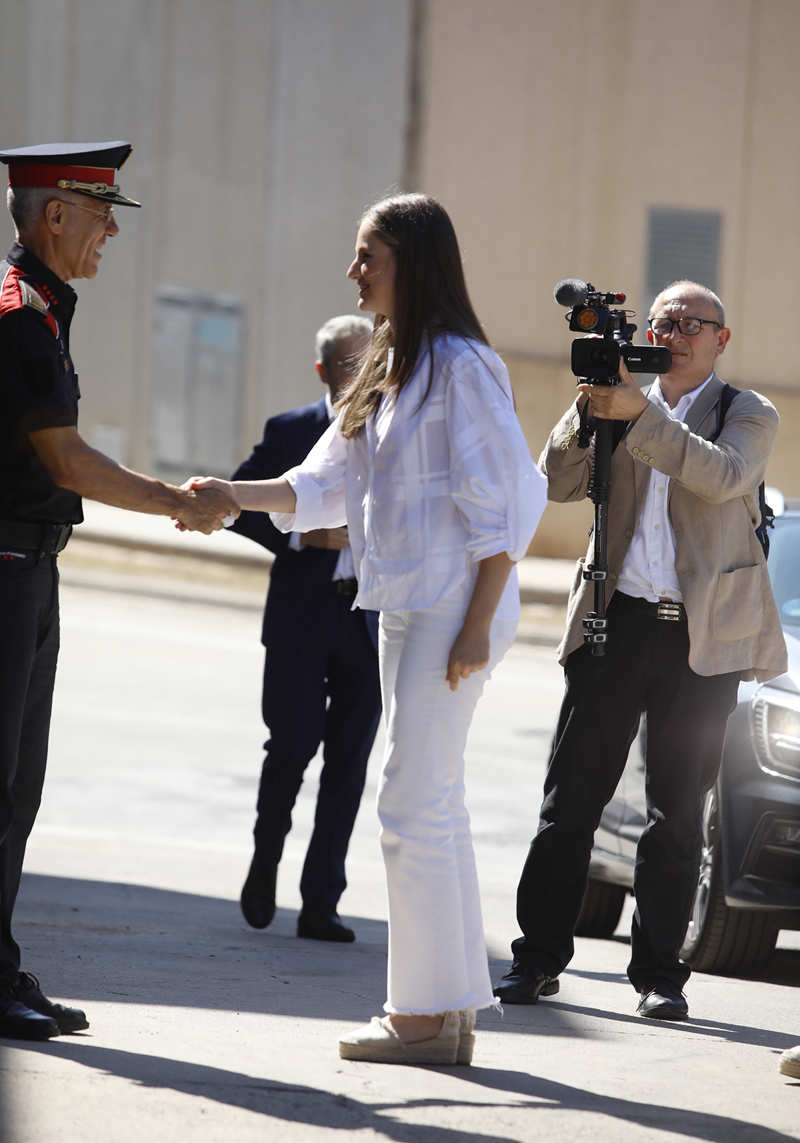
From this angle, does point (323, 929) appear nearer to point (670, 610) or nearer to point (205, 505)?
point (670, 610)

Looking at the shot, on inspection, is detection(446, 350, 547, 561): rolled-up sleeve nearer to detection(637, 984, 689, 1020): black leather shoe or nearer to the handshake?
the handshake

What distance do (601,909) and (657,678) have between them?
2.15 metres

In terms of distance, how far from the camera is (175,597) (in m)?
20.4

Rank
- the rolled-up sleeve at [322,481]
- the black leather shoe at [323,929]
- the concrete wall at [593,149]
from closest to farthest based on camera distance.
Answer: the rolled-up sleeve at [322,481], the black leather shoe at [323,929], the concrete wall at [593,149]

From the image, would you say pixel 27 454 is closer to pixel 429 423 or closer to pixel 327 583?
pixel 429 423

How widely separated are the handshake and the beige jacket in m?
1.11

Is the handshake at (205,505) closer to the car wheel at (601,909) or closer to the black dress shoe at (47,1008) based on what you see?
the black dress shoe at (47,1008)

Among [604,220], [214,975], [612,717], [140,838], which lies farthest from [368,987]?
[604,220]

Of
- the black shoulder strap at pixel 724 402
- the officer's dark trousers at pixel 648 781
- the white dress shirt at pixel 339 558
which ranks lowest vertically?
the officer's dark trousers at pixel 648 781

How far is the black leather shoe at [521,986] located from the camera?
5.20 m

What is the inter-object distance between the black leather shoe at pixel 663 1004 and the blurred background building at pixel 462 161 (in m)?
18.0

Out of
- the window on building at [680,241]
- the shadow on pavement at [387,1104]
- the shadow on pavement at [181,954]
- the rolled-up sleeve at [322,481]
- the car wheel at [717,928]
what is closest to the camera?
the shadow on pavement at [387,1104]

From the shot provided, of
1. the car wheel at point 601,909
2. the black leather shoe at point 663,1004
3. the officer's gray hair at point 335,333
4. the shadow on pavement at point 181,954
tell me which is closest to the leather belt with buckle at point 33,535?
the shadow on pavement at point 181,954

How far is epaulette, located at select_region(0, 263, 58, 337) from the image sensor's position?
13.7 ft
